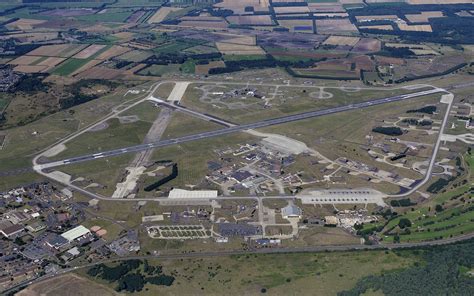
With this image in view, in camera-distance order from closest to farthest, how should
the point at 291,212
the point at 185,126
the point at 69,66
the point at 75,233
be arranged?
the point at 75,233 → the point at 291,212 → the point at 185,126 → the point at 69,66

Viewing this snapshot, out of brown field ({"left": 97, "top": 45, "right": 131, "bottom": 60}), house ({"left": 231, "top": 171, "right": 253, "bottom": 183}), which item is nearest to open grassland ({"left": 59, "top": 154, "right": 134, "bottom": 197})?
house ({"left": 231, "top": 171, "right": 253, "bottom": 183})

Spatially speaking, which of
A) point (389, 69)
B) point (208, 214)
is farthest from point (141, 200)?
point (389, 69)

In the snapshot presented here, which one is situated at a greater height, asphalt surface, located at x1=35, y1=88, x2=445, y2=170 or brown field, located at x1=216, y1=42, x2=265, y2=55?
brown field, located at x1=216, y1=42, x2=265, y2=55

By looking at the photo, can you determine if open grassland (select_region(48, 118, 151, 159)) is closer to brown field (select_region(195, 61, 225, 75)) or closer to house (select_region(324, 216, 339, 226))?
brown field (select_region(195, 61, 225, 75))

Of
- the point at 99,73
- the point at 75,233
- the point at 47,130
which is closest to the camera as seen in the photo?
the point at 75,233

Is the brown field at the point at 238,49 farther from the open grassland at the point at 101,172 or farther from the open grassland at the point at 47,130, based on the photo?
the open grassland at the point at 101,172

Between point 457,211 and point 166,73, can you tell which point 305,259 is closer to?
point 457,211

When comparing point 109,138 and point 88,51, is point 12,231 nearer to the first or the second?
point 109,138

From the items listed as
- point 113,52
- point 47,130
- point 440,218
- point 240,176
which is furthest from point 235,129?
point 113,52
